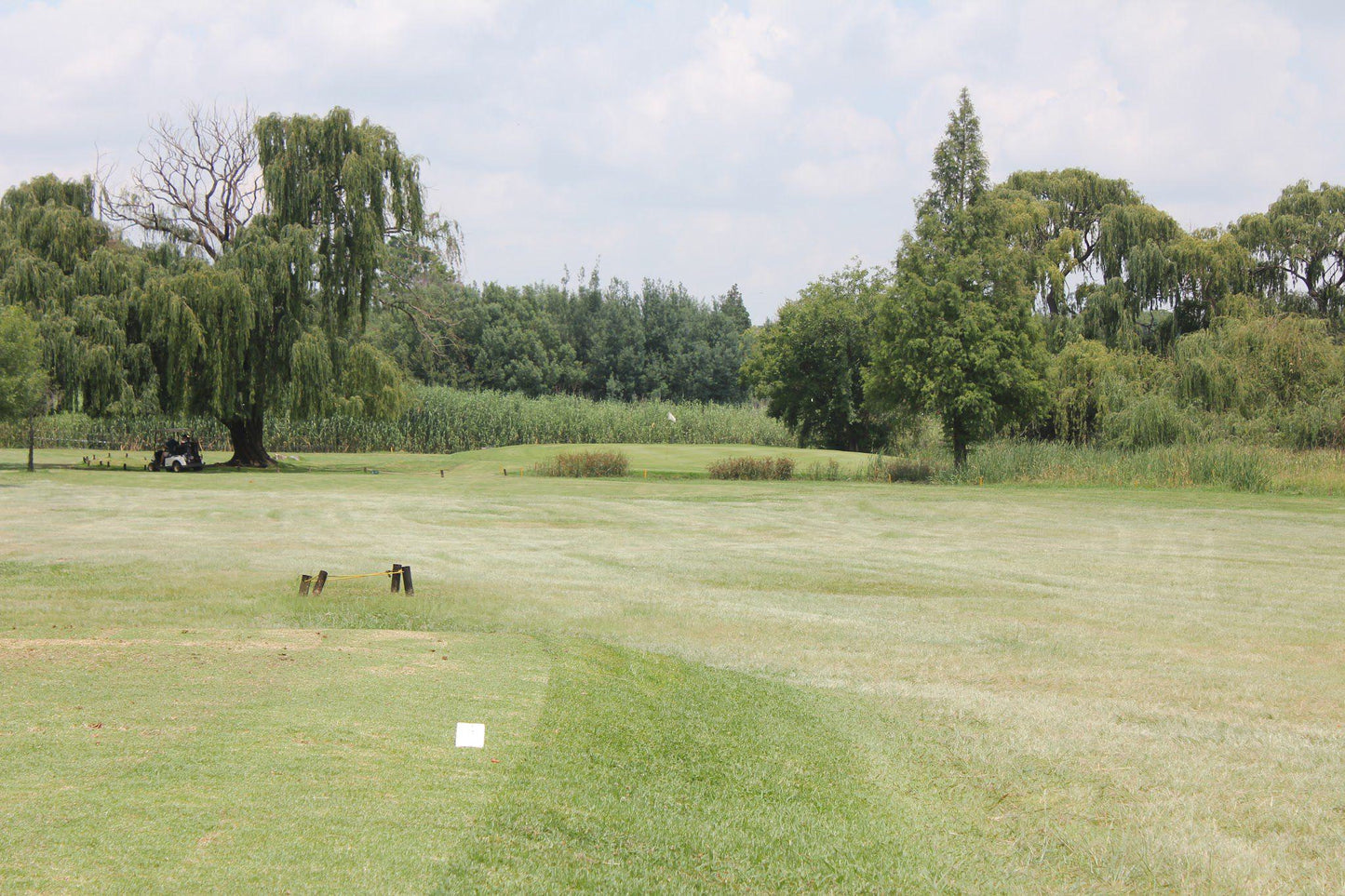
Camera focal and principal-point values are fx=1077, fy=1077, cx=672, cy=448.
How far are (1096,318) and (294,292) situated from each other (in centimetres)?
3205

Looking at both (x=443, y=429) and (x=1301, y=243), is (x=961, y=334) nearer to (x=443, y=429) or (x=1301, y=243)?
(x=1301, y=243)

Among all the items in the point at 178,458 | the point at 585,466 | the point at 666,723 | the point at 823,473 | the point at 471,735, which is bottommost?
the point at 666,723

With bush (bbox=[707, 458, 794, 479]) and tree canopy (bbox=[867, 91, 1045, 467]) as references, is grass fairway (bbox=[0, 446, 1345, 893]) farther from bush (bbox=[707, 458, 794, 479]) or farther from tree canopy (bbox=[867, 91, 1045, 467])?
bush (bbox=[707, 458, 794, 479])

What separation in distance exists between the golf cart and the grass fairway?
66.5 feet

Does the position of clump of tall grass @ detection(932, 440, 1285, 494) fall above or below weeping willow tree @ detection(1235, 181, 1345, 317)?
below

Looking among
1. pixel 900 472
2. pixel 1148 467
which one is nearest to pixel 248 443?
pixel 900 472

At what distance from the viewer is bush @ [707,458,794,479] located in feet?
126

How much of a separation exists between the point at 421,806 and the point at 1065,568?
513 inches

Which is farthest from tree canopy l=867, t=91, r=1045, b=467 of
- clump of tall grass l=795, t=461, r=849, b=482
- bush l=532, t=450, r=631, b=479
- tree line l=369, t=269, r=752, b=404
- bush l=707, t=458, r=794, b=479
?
tree line l=369, t=269, r=752, b=404

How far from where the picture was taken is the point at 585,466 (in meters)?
39.5

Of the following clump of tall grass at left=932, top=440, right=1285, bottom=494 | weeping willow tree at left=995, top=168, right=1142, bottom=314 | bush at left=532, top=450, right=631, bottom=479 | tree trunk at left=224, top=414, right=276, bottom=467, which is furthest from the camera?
weeping willow tree at left=995, top=168, right=1142, bottom=314

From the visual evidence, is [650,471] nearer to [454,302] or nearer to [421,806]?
[421,806]

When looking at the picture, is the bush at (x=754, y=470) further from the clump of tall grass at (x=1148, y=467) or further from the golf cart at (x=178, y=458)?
the golf cart at (x=178, y=458)

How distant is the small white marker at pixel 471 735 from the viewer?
19.7 feet
